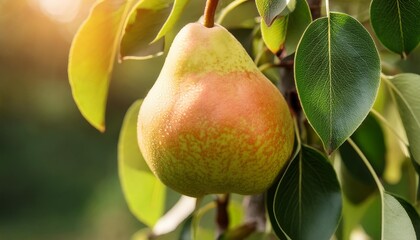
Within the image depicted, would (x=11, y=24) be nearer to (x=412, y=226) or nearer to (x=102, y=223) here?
(x=102, y=223)

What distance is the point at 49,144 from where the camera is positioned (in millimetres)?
6984

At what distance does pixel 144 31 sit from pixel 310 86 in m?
0.21

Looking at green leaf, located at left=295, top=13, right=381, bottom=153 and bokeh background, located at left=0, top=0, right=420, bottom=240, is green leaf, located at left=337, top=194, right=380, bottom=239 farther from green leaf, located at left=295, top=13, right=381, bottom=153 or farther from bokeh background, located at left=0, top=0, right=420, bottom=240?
bokeh background, located at left=0, top=0, right=420, bottom=240

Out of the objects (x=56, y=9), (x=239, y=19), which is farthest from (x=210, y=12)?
(x=56, y=9)

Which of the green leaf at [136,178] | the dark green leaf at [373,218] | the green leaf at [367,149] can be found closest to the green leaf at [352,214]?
the dark green leaf at [373,218]

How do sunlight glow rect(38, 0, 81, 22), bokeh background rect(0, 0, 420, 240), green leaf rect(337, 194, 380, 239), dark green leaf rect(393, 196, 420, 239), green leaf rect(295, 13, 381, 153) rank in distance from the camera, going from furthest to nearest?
sunlight glow rect(38, 0, 81, 22), bokeh background rect(0, 0, 420, 240), green leaf rect(337, 194, 380, 239), dark green leaf rect(393, 196, 420, 239), green leaf rect(295, 13, 381, 153)

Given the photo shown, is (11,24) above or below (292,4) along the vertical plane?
below

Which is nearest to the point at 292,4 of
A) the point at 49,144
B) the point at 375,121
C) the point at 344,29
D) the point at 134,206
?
the point at 344,29

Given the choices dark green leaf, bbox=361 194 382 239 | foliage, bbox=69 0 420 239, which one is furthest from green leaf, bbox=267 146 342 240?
dark green leaf, bbox=361 194 382 239

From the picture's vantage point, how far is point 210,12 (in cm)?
64

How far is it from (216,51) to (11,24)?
6.78 metres

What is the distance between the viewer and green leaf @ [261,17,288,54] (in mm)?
640

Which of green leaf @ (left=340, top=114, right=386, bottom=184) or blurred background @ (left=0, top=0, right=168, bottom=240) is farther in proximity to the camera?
blurred background @ (left=0, top=0, right=168, bottom=240)

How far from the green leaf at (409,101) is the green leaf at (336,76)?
14 centimetres
